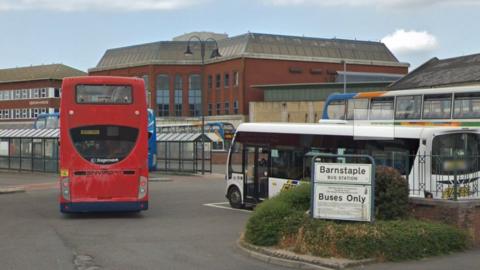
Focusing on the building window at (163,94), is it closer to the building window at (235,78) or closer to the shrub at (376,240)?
the building window at (235,78)

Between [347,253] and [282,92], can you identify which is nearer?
[347,253]

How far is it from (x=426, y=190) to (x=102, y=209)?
8.88m

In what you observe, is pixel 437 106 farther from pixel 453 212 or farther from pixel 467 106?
pixel 453 212

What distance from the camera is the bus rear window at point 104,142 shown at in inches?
710

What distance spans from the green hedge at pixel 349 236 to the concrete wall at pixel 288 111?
57926 mm

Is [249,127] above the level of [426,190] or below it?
above

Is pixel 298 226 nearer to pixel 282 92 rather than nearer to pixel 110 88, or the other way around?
pixel 110 88

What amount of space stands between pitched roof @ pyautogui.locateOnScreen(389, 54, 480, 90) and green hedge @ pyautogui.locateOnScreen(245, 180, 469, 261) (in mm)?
37524

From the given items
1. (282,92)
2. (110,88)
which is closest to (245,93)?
(282,92)

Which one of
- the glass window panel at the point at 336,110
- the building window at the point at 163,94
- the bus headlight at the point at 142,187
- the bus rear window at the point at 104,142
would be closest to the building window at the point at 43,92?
the building window at the point at 163,94

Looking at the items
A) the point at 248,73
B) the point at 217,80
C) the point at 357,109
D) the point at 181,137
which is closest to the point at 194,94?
the point at 217,80

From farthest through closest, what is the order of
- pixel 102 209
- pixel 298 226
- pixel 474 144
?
pixel 102 209
pixel 474 144
pixel 298 226

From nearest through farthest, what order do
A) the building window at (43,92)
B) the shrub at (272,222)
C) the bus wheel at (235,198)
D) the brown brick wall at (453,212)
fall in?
1. the shrub at (272,222)
2. the brown brick wall at (453,212)
3. the bus wheel at (235,198)
4. the building window at (43,92)

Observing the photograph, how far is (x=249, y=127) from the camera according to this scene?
2184 centimetres
